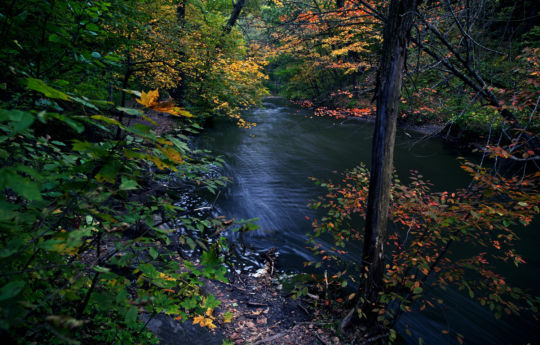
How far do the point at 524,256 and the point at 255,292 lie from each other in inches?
266

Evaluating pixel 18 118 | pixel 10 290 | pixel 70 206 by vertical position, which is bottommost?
pixel 10 290

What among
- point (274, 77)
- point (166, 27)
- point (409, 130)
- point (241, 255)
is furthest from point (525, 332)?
point (274, 77)

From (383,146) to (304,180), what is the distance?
7.09 meters

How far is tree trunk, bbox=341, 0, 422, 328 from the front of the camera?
308 cm

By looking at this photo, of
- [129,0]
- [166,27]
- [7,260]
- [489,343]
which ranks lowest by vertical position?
[489,343]

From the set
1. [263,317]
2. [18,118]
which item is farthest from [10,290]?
[263,317]

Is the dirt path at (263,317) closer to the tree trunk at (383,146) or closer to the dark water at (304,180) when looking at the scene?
the tree trunk at (383,146)

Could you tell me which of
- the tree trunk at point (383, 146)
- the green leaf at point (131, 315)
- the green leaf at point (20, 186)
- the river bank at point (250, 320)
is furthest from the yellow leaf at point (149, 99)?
the tree trunk at point (383, 146)

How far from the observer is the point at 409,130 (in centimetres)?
1567

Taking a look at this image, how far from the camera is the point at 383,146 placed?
10.9 ft

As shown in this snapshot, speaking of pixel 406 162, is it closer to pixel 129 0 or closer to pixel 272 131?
pixel 272 131

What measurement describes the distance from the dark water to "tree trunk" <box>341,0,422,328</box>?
52cm

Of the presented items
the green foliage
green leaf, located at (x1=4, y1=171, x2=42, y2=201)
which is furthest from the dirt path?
green leaf, located at (x1=4, y1=171, x2=42, y2=201)

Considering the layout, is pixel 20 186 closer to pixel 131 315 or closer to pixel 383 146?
pixel 131 315
